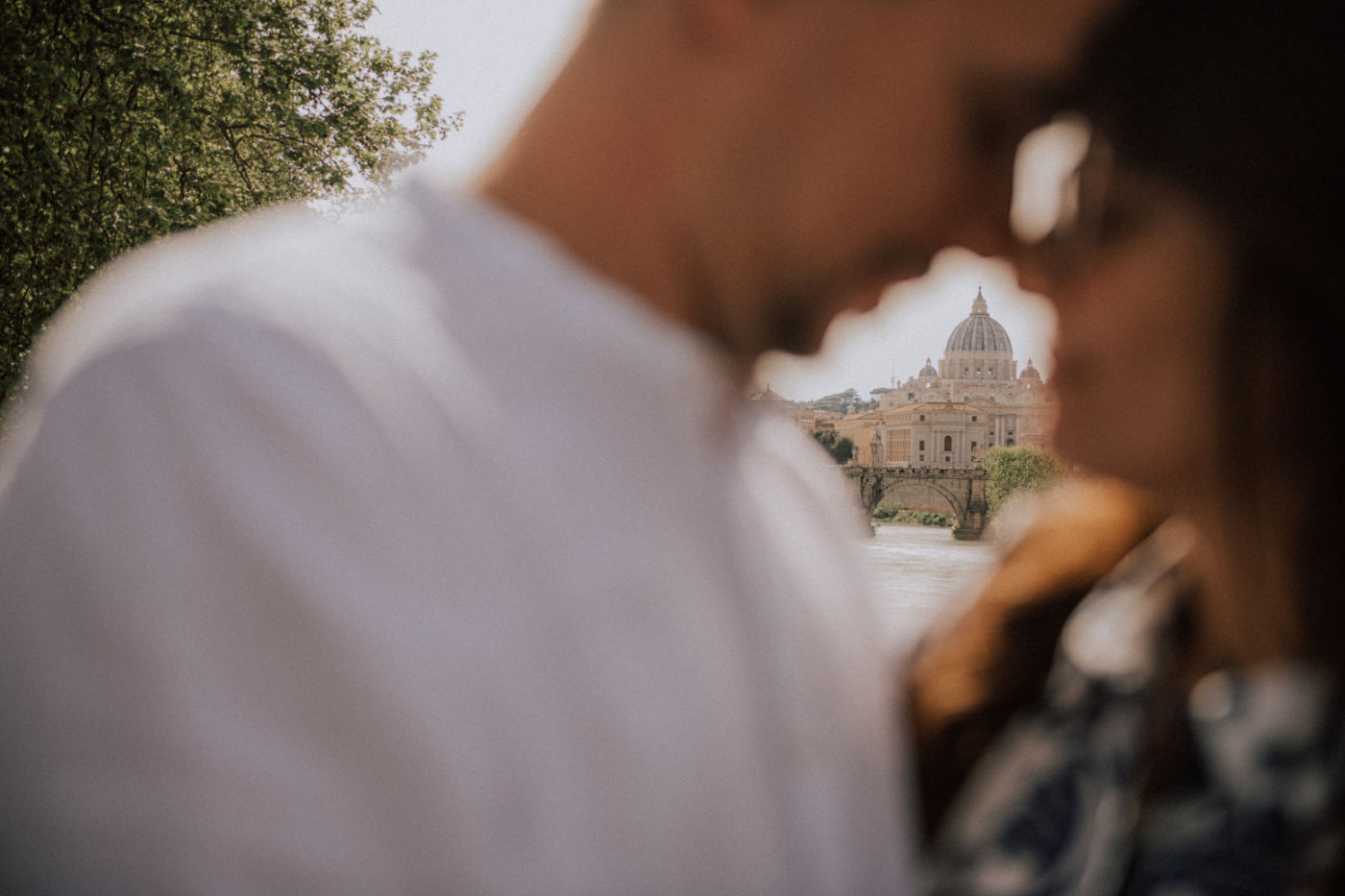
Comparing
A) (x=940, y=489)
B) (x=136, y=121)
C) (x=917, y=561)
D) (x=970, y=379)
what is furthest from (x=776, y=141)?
(x=970, y=379)

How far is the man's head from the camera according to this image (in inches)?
12.9

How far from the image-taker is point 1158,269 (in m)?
0.42

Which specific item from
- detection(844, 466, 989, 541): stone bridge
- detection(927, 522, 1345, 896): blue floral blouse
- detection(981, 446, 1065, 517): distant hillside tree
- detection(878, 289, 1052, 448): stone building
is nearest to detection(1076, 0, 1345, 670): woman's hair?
detection(927, 522, 1345, 896): blue floral blouse

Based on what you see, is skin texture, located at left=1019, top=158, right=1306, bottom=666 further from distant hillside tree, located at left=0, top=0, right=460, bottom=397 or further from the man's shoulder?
distant hillside tree, located at left=0, top=0, right=460, bottom=397

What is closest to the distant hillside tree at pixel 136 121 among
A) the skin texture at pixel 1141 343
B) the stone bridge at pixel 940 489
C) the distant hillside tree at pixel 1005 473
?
the skin texture at pixel 1141 343

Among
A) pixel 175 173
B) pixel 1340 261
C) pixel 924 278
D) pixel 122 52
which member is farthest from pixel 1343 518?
pixel 175 173

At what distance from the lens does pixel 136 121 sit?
4.76 metres

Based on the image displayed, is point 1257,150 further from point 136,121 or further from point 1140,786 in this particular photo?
point 136,121

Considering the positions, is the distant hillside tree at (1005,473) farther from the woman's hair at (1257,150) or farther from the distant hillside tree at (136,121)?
the woman's hair at (1257,150)

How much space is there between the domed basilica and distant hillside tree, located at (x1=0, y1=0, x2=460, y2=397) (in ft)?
111

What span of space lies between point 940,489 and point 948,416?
1207cm

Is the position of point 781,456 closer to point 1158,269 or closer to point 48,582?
point 1158,269

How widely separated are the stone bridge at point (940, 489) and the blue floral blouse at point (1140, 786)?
3506 centimetres

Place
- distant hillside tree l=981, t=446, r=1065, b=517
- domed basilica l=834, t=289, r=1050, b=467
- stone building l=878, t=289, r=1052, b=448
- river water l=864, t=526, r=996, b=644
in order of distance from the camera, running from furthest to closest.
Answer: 1. stone building l=878, t=289, r=1052, b=448
2. domed basilica l=834, t=289, r=1050, b=467
3. distant hillside tree l=981, t=446, r=1065, b=517
4. river water l=864, t=526, r=996, b=644
